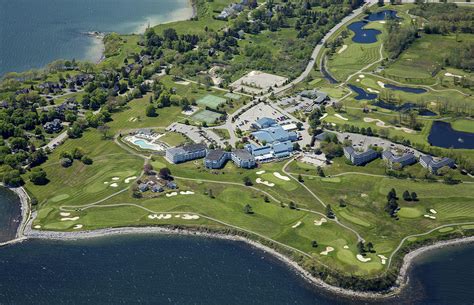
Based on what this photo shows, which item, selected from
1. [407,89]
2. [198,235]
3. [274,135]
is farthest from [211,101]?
[198,235]

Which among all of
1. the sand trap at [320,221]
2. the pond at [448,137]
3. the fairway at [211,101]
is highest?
the fairway at [211,101]

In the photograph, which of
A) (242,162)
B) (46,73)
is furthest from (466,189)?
(46,73)

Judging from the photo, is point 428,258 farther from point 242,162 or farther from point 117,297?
point 117,297

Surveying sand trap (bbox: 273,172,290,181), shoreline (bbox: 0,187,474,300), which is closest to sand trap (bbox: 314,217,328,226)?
shoreline (bbox: 0,187,474,300)

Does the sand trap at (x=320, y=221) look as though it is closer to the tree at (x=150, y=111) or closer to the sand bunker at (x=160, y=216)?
the sand bunker at (x=160, y=216)

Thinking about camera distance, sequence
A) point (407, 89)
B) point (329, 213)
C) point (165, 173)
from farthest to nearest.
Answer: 1. point (407, 89)
2. point (165, 173)
3. point (329, 213)

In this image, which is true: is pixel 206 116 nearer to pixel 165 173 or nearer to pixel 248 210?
pixel 165 173

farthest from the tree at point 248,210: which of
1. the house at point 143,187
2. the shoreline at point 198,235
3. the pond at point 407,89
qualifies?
the pond at point 407,89
